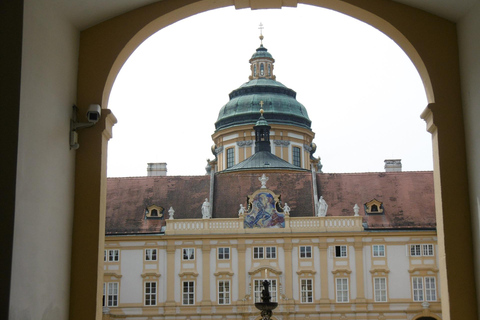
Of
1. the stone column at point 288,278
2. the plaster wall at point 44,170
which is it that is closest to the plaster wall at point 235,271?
the stone column at point 288,278

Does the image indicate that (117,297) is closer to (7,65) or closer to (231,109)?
(231,109)

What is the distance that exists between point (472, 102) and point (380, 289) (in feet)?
106

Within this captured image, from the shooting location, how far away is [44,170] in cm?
561

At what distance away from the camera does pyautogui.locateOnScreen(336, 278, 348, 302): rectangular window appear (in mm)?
37281

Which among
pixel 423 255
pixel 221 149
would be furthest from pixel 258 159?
pixel 423 255

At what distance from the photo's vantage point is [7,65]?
5.14m

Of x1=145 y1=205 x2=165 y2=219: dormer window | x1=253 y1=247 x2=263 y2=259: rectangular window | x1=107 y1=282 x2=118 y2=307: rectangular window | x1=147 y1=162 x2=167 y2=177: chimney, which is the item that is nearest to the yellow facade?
x1=253 y1=247 x2=263 y2=259: rectangular window

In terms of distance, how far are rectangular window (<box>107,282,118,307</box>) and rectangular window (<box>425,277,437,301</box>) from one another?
15.5 metres

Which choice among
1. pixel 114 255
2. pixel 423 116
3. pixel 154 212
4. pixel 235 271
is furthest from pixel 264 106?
pixel 423 116

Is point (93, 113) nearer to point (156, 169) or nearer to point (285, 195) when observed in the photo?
point (285, 195)

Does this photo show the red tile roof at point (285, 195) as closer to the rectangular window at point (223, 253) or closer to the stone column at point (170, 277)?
the stone column at point (170, 277)

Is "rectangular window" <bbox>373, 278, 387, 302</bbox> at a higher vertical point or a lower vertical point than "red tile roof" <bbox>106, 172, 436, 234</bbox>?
lower

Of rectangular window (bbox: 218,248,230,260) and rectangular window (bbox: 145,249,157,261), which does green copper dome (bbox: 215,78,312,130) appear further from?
rectangular window (bbox: 145,249,157,261)

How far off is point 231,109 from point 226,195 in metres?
16.3
